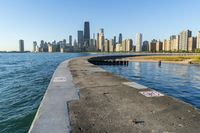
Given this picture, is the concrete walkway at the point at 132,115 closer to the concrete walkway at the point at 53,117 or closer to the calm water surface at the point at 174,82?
the concrete walkway at the point at 53,117

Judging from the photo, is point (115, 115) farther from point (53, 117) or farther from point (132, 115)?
point (53, 117)

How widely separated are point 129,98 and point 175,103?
2108mm

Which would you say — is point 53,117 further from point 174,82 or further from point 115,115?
point 174,82

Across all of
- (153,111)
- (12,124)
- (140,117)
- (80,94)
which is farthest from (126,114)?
(12,124)

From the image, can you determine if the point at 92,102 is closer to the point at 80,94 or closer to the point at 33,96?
the point at 80,94

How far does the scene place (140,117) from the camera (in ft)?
22.3

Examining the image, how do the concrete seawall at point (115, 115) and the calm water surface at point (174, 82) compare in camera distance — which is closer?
the concrete seawall at point (115, 115)

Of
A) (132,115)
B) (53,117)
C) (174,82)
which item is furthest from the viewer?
(174,82)

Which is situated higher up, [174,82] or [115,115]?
[115,115]

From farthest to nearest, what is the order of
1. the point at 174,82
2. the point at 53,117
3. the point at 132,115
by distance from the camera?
the point at 174,82 → the point at 132,115 → the point at 53,117

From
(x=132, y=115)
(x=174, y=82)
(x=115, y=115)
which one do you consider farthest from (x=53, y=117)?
(x=174, y=82)

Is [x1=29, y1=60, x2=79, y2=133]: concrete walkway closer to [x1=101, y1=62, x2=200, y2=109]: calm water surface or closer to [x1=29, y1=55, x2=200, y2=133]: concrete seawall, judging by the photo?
[x1=29, y1=55, x2=200, y2=133]: concrete seawall

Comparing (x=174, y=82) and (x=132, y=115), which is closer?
(x=132, y=115)

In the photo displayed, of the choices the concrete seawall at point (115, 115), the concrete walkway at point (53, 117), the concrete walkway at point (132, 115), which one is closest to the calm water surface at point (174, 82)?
the concrete walkway at point (132, 115)
